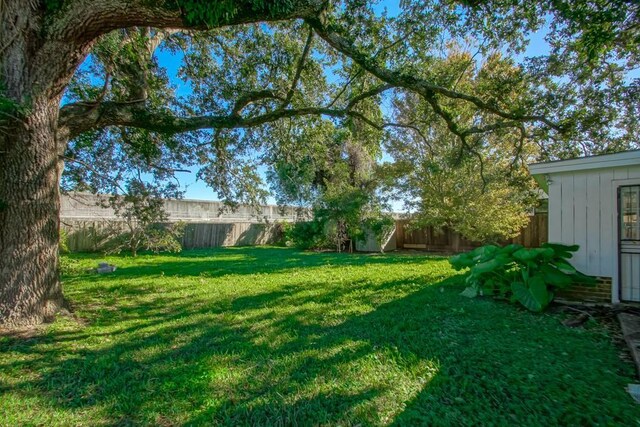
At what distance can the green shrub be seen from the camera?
3.93 meters

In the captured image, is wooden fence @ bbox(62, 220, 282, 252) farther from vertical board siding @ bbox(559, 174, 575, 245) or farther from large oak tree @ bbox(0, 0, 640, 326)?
vertical board siding @ bbox(559, 174, 575, 245)

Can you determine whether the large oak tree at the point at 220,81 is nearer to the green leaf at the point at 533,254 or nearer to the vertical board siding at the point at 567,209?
the vertical board siding at the point at 567,209

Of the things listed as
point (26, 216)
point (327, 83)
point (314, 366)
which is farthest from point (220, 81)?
point (314, 366)

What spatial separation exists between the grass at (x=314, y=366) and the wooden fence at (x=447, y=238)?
895 centimetres

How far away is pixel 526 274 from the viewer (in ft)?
13.6

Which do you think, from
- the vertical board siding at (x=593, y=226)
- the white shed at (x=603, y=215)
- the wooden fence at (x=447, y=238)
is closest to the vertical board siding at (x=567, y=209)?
the white shed at (x=603, y=215)

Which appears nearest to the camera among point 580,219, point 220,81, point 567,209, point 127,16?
point 127,16

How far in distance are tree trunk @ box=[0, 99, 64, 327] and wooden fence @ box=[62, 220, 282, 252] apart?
314 inches

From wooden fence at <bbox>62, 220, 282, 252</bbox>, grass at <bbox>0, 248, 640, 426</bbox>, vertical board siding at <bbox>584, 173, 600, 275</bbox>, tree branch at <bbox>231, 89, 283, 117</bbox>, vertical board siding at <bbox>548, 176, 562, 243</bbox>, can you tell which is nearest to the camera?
grass at <bbox>0, 248, 640, 426</bbox>

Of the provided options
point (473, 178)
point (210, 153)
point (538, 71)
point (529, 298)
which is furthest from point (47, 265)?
point (473, 178)

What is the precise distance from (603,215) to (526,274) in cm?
139

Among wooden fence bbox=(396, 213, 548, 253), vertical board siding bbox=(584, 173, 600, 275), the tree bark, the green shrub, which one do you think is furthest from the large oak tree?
wooden fence bbox=(396, 213, 548, 253)

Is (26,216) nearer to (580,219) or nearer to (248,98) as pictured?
(248,98)

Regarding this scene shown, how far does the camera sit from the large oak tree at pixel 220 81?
3230 millimetres
